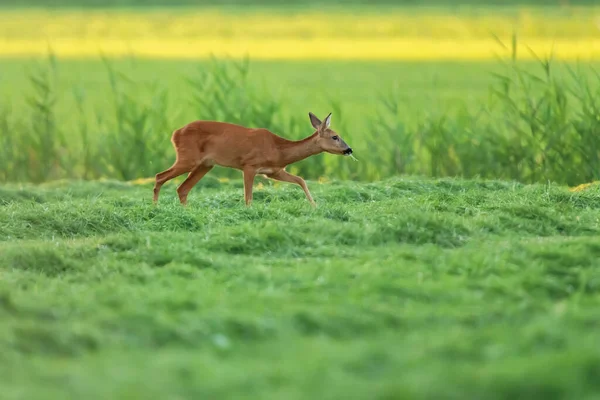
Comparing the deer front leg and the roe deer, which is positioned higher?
the roe deer

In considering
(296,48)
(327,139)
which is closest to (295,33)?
(296,48)

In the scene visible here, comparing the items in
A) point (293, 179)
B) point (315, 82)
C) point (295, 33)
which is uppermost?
point (295, 33)

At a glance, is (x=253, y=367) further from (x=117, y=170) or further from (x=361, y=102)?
(x=361, y=102)

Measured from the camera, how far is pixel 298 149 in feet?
28.1

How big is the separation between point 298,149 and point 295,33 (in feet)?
77.2

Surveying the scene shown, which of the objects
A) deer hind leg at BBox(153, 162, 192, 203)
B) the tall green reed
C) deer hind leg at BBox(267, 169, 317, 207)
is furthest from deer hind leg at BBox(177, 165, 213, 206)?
the tall green reed

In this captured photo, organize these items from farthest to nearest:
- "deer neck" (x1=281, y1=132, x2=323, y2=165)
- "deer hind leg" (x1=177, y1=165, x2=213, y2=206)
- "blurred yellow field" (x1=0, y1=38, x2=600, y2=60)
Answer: "blurred yellow field" (x1=0, y1=38, x2=600, y2=60), "deer hind leg" (x1=177, y1=165, x2=213, y2=206), "deer neck" (x1=281, y1=132, x2=323, y2=165)

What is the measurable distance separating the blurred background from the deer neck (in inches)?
107

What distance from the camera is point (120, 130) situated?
38.2ft

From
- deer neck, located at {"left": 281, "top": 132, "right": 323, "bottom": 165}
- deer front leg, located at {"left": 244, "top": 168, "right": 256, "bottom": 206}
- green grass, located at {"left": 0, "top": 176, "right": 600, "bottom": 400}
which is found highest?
deer neck, located at {"left": 281, "top": 132, "right": 323, "bottom": 165}

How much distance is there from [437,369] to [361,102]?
13899mm

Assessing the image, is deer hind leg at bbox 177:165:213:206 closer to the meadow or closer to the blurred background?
the meadow

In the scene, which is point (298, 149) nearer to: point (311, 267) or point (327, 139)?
point (327, 139)

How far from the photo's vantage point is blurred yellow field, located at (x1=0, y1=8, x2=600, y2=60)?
1047 inches
